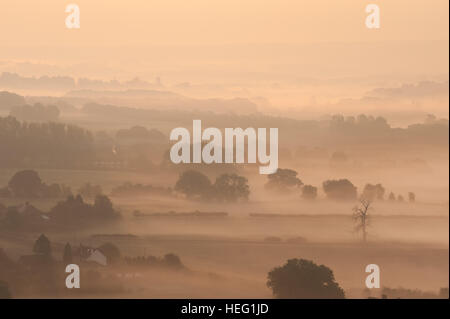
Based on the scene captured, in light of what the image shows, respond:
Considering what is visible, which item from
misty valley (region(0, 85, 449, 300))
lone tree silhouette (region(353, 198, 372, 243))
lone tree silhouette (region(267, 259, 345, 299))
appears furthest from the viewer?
lone tree silhouette (region(353, 198, 372, 243))

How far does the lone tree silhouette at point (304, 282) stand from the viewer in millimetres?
20953

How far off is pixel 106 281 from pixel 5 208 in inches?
228

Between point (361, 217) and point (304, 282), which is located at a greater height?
point (361, 217)

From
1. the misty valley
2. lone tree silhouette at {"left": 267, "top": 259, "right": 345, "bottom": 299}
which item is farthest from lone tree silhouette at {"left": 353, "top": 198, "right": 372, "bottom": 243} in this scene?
lone tree silhouette at {"left": 267, "top": 259, "right": 345, "bottom": 299}

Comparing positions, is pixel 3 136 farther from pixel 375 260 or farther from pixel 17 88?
pixel 375 260

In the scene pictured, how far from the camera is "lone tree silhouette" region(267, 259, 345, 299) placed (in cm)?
2095

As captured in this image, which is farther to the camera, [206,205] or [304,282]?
[206,205]

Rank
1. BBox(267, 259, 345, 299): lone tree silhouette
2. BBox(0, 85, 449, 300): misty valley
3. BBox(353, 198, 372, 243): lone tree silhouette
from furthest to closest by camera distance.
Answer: BBox(353, 198, 372, 243): lone tree silhouette
BBox(0, 85, 449, 300): misty valley
BBox(267, 259, 345, 299): lone tree silhouette

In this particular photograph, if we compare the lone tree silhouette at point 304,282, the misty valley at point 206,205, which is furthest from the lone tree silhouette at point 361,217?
the lone tree silhouette at point 304,282

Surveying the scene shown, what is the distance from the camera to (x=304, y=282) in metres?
21.4

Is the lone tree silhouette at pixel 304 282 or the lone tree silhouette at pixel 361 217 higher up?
the lone tree silhouette at pixel 361 217

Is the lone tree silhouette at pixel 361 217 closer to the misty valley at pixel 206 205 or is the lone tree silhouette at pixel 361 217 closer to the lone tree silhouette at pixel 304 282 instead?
the misty valley at pixel 206 205

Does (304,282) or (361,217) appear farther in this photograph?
(361,217)

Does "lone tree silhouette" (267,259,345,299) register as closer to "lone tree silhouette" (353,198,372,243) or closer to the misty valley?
the misty valley
